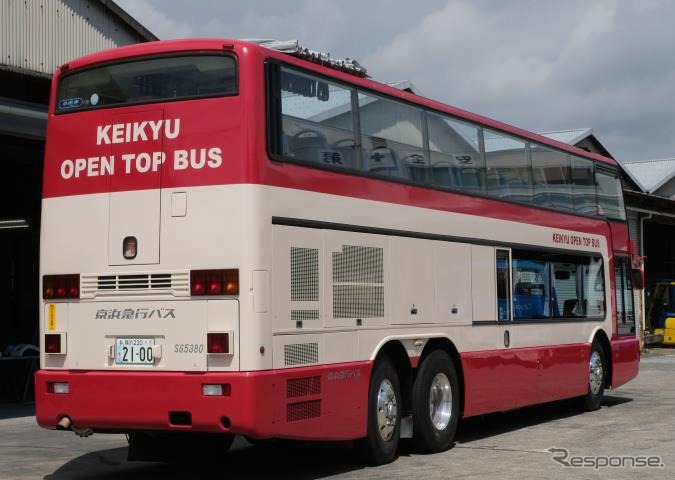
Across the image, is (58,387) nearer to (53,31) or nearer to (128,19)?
(53,31)

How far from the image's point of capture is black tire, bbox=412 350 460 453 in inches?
446

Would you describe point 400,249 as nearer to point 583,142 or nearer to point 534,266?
point 534,266

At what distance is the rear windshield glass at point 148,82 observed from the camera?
369 inches

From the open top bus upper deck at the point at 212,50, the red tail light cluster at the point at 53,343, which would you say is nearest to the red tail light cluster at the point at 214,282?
the red tail light cluster at the point at 53,343

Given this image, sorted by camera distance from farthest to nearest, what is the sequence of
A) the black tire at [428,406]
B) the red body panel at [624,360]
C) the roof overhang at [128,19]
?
1. the roof overhang at [128,19]
2. the red body panel at [624,360]
3. the black tire at [428,406]

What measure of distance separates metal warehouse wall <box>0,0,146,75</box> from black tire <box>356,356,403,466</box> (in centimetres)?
917

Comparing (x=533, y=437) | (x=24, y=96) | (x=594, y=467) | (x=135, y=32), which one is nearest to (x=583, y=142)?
(x=135, y=32)

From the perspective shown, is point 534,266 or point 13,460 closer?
point 13,460

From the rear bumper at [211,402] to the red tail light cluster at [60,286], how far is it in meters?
0.66

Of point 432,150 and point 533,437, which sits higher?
point 432,150

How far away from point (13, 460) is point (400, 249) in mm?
4413

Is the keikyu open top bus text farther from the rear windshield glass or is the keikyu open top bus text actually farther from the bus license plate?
the bus license plate

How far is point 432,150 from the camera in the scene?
1210 centimetres

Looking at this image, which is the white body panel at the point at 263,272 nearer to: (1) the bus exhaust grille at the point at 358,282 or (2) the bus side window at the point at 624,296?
(1) the bus exhaust grille at the point at 358,282
